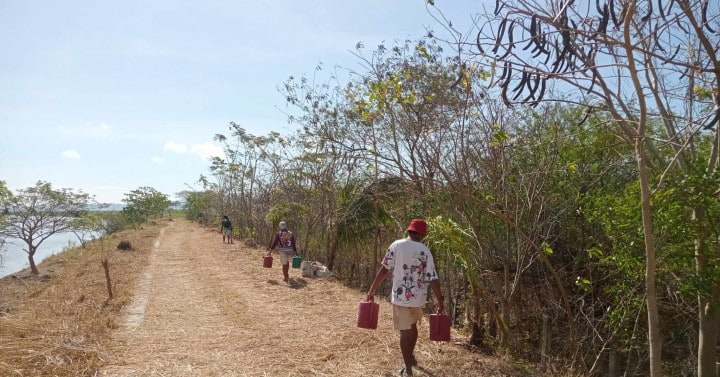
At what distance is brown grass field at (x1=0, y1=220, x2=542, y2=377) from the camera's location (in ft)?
16.3

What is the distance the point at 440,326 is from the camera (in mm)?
4750

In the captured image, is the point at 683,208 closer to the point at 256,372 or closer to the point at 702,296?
the point at 702,296

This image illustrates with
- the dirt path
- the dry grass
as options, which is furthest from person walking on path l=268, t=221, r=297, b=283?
the dry grass

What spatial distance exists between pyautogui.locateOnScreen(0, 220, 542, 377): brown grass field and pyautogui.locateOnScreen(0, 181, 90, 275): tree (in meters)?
12.6

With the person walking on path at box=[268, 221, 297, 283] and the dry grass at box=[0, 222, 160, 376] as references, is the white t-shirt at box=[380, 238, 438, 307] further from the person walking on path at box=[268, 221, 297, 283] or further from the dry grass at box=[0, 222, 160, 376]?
the person walking on path at box=[268, 221, 297, 283]

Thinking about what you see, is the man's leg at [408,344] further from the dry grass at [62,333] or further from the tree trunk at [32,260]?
the tree trunk at [32,260]

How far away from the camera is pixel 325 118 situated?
1283cm

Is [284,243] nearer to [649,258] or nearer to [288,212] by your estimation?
[288,212]

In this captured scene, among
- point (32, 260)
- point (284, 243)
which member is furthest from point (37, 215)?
point (284, 243)

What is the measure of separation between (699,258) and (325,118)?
976 centimetres

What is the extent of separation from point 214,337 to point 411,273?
10.1 ft

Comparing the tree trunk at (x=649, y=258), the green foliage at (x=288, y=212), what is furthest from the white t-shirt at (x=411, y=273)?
the green foliage at (x=288, y=212)

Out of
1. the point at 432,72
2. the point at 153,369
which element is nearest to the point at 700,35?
the point at 432,72

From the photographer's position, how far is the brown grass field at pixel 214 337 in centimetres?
497
